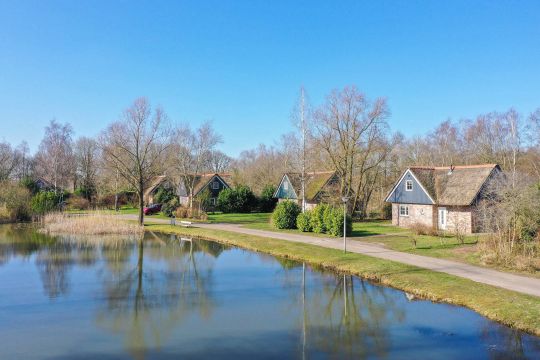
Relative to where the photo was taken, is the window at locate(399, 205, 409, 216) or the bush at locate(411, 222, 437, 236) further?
the window at locate(399, 205, 409, 216)

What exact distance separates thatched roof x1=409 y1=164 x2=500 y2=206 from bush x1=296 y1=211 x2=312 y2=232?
374 inches

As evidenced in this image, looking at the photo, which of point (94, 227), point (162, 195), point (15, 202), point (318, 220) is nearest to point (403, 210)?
point (318, 220)

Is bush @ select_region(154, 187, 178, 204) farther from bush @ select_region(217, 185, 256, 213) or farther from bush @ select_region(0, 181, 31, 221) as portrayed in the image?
bush @ select_region(0, 181, 31, 221)

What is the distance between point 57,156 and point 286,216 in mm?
41031

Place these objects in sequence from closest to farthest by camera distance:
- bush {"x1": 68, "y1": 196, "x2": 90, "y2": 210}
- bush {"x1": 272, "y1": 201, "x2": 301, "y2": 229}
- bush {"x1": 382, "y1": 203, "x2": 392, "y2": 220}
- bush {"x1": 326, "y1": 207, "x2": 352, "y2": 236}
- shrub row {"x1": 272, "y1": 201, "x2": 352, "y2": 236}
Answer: bush {"x1": 326, "y1": 207, "x2": 352, "y2": 236}, shrub row {"x1": 272, "y1": 201, "x2": 352, "y2": 236}, bush {"x1": 272, "y1": 201, "x2": 301, "y2": 229}, bush {"x1": 382, "y1": 203, "x2": 392, "y2": 220}, bush {"x1": 68, "y1": 196, "x2": 90, "y2": 210}

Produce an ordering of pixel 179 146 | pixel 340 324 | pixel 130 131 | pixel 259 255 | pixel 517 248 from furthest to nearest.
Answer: pixel 179 146
pixel 130 131
pixel 259 255
pixel 517 248
pixel 340 324

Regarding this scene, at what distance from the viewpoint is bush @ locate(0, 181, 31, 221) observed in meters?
43.8

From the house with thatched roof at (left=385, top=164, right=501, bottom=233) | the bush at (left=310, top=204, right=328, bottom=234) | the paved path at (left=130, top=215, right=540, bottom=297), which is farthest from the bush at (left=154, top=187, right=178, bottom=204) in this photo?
the house with thatched roof at (left=385, top=164, right=501, bottom=233)

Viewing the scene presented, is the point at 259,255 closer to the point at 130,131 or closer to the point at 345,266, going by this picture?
the point at 345,266

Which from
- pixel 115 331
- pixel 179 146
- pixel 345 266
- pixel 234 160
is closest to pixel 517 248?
pixel 345 266

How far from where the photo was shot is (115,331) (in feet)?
41.2

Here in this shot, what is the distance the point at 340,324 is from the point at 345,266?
7596 mm

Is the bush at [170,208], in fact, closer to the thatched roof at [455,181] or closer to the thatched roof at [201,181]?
the thatched roof at [201,181]

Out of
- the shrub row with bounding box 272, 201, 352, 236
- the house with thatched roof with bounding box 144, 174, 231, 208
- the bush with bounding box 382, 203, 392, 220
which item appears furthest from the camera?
the house with thatched roof with bounding box 144, 174, 231, 208
